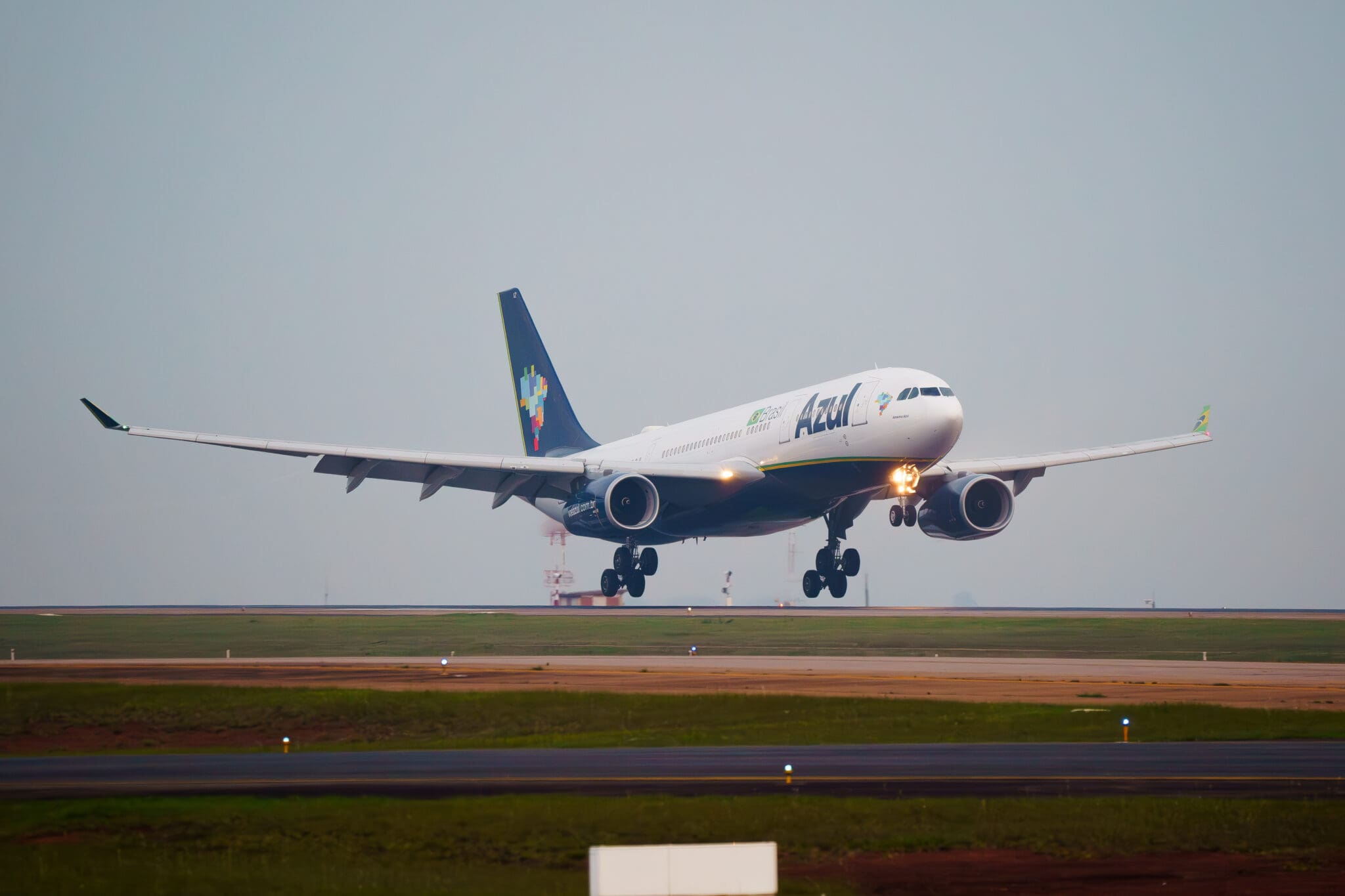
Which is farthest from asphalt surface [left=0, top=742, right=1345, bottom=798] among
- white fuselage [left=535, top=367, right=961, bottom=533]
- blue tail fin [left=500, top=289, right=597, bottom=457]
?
blue tail fin [left=500, top=289, right=597, bottom=457]

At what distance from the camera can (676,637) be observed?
4681 centimetres

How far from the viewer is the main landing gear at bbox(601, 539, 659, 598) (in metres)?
59.8

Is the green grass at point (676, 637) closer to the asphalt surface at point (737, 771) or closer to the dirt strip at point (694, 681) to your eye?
the dirt strip at point (694, 681)

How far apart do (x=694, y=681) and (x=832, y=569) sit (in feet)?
89.8

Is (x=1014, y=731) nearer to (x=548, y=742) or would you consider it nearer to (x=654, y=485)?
(x=548, y=742)

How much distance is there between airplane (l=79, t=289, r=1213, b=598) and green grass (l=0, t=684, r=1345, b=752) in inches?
784

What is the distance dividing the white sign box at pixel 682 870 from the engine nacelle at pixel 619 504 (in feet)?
146

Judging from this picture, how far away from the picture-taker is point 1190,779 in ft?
63.2

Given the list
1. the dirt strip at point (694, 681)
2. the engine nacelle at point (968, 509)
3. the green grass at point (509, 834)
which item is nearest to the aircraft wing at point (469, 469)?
the engine nacelle at point (968, 509)

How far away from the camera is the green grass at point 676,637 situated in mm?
41781

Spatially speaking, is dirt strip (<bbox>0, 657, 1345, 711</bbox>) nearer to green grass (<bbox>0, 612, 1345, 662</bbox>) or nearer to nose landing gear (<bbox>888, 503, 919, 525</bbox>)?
green grass (<bbox>0, 612, 1345, 662</bbox>)

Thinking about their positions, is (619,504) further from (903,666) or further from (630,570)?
(903,666)

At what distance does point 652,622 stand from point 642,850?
4193 cm

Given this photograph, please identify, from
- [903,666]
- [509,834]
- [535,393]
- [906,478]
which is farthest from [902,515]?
[509,834]
